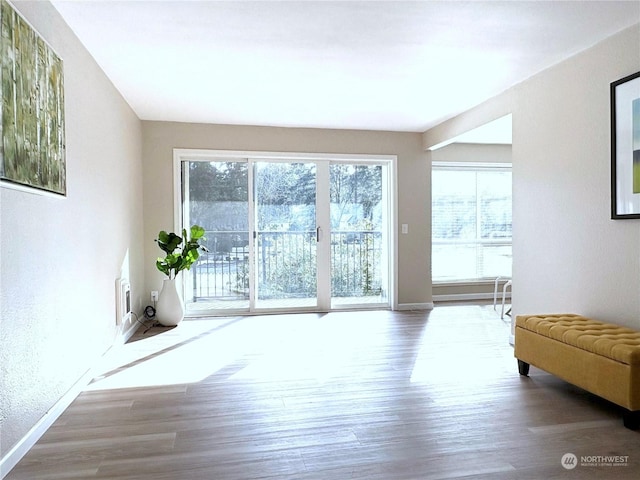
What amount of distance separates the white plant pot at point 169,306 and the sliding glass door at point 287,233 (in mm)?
539

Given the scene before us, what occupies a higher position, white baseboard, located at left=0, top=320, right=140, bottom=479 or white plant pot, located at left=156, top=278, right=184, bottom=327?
white plant pot, located at left=156, top=278, right=184, bottom=327

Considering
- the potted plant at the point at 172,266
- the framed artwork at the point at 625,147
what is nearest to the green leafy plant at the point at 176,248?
the potted plant at the point at 172,266

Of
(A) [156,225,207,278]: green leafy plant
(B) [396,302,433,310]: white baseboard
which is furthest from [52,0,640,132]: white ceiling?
(B) [396,302,433,310]: white baseboard

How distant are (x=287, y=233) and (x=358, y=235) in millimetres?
952

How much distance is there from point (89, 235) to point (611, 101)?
3.67m

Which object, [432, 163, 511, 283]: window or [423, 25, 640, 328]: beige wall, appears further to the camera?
[432, 163, 511, 283]: window

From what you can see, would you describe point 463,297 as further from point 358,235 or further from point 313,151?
point 313,151

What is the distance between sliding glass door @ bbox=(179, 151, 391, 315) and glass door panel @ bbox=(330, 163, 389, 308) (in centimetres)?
1

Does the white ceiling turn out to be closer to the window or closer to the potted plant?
the potted plant

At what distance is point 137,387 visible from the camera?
3150 mm

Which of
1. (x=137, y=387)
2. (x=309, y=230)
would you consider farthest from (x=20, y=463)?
(x=309, y=230)

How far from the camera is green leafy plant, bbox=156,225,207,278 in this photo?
16.6 feet

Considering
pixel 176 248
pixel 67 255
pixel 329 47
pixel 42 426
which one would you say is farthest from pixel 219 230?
pixel 42 426

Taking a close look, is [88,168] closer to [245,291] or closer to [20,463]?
[20,463]
